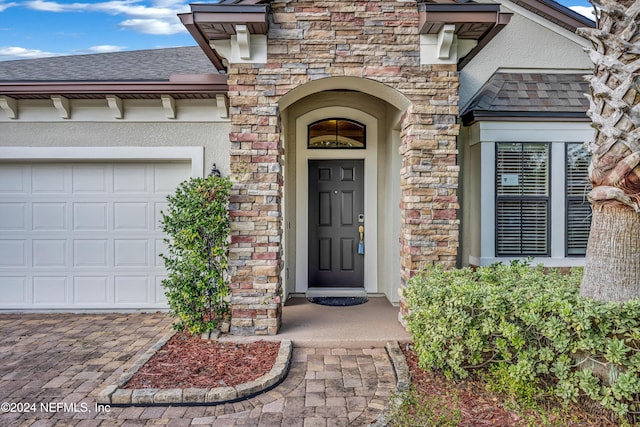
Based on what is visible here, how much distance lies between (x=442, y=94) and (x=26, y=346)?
17.8 feet

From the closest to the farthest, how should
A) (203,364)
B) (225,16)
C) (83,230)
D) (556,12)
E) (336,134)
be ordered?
(203,364) → (225,16) → (83,230) → (556,12) → (336,134)

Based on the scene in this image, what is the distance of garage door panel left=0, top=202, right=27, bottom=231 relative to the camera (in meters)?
5.79

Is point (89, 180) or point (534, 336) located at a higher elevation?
point (89, 180)

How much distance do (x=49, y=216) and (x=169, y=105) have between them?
243 cm

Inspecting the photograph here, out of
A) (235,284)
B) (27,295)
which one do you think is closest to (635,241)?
(235,284)

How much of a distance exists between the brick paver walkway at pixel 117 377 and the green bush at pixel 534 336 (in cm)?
69

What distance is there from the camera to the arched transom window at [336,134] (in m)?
6.55

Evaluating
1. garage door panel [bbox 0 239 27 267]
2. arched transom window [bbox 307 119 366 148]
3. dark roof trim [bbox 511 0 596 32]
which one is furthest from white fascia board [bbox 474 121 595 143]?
garage door panel [bbox 0 239 27 267]

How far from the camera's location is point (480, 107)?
5.45 metres

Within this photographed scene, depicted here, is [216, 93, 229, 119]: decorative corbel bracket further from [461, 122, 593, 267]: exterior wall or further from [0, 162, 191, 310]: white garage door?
[461, 122, 593, 267]: exterior wall

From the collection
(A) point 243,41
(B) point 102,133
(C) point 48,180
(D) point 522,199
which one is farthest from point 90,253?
(D) point 522,199

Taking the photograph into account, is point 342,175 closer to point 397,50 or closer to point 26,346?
point 397,50

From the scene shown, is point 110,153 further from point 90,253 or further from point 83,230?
point 90,253

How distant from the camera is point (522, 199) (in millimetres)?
5438
